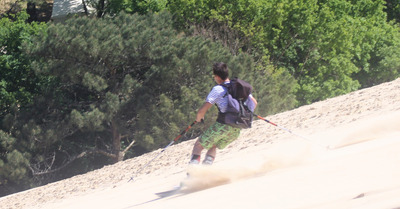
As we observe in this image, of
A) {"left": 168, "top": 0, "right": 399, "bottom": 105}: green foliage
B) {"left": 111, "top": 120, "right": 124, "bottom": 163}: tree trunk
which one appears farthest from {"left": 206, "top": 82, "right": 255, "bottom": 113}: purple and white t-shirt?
{"left": 168, "top": 0, "right": 399, "bottom": 105}: green foliage

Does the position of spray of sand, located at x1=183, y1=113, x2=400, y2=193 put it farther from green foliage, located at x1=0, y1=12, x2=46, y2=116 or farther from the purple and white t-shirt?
green foliage, located at x1=0, y1=12, x2=46, y2=116

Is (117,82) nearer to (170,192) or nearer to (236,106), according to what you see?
(170,192)

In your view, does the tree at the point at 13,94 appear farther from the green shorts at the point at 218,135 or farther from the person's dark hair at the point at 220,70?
the person's dark hair at the point at 220,70

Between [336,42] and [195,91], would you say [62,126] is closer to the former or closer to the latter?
[195,91]

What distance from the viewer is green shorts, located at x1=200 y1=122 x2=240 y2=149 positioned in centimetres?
778

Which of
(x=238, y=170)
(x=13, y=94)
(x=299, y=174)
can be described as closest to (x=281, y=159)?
(x=238, y=170)

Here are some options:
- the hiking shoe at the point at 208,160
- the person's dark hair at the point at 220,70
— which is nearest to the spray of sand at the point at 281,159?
the hiking shoe at the point at 208,160

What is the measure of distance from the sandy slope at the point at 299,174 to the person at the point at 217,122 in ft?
1.07

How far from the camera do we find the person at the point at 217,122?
7586 mm

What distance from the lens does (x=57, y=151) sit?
25500 millimetres

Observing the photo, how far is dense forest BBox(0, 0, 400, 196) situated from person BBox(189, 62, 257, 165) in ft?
48.9

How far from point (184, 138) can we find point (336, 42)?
510 inches

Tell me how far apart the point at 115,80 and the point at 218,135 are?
16896 mm

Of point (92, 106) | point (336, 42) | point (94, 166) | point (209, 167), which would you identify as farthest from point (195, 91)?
point (209, 167)
